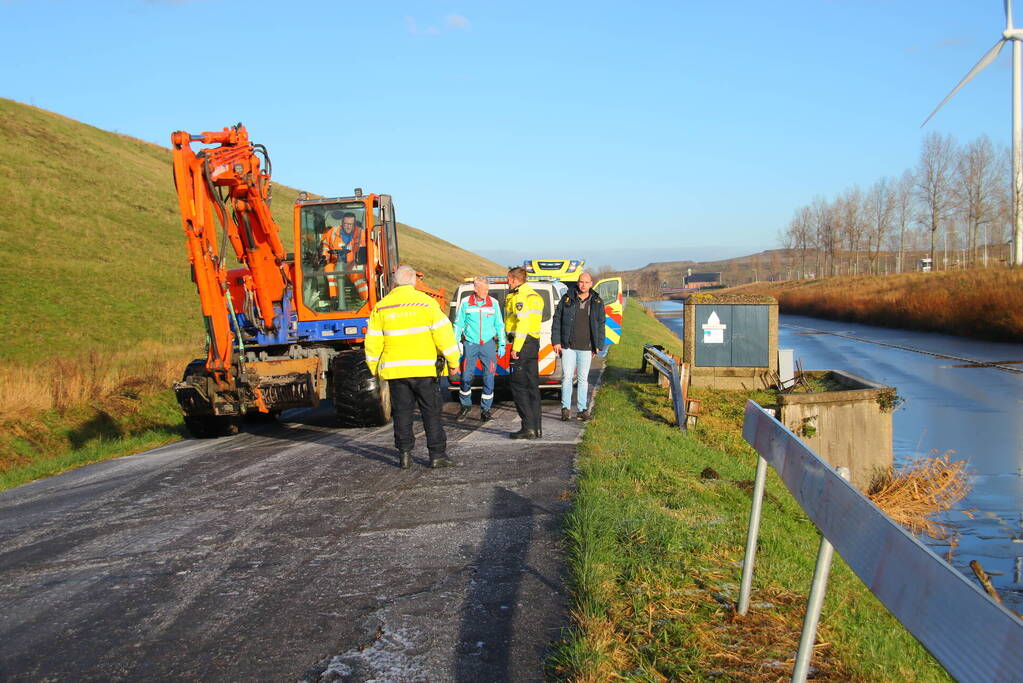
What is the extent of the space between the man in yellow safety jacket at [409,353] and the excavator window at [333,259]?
4.44m

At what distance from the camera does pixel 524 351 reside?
35.9 ft

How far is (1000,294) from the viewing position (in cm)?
3522

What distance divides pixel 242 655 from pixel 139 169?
59.2m

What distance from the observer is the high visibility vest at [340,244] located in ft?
43.5

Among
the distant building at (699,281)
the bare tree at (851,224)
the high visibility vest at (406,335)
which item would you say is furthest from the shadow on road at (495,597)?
the distant building at (699,281)

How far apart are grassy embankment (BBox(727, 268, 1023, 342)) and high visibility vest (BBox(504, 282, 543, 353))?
27.9m

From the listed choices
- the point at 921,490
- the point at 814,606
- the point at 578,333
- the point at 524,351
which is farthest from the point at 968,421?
the point at 814,606

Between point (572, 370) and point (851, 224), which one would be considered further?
point (851, 224)

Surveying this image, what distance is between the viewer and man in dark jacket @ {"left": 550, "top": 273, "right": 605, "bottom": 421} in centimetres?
1203

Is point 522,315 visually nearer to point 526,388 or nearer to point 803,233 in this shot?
point 526,388

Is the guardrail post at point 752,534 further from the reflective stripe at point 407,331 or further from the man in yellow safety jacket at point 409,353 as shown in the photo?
the reflective stripe at point 407,331

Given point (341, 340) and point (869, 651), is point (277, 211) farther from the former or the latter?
point (869, 651)

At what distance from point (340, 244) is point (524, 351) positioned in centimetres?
394

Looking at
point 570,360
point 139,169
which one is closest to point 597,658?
point 570,360
